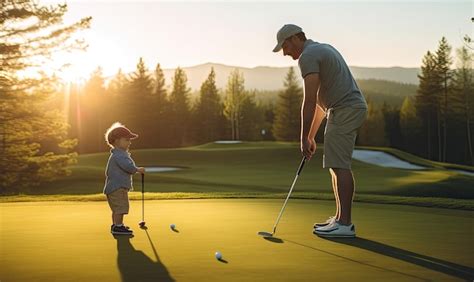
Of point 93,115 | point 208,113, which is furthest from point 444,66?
point 93,115

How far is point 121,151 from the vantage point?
19.7 feet

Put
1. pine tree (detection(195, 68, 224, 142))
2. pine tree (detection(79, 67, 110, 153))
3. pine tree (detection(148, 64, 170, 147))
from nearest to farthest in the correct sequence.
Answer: pine tree (detection(148, 64, 170, 147))
pine tree (detection(79, 67, 110, 153))
pine tree (detection(195, 68, 224, 142))

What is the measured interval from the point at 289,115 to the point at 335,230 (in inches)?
2238

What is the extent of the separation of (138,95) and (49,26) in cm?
3059

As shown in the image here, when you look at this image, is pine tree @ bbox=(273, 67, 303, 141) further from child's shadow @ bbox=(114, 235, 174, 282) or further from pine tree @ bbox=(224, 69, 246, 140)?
child's shadow @ bbox=(114, 235, 174, 282)

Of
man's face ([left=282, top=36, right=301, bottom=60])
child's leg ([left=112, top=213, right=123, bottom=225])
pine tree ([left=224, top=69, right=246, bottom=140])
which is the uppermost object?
pine tree ([left=224, top=69, right=246, bottom=140])

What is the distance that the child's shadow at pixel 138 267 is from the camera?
3.24 m

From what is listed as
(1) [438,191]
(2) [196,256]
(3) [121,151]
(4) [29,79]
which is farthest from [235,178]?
(2) [196,256]

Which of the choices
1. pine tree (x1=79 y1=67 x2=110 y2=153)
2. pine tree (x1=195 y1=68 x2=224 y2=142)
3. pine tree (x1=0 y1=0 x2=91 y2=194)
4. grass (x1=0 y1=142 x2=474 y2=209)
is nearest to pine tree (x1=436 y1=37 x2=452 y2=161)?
pine tree (x1=195 y1=68 x2=224 y2=142)

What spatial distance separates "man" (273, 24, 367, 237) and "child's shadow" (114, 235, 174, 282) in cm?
184

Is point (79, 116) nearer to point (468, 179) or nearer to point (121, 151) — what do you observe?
point (468, 179)

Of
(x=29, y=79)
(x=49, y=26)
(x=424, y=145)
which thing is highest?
(x=49, y=26)

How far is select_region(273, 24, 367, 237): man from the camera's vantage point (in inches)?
208

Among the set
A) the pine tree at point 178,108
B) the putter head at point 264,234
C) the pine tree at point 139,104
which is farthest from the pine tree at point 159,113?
the putter head at point 264,234
